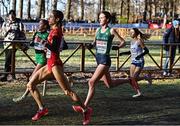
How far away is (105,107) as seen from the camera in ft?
35.9

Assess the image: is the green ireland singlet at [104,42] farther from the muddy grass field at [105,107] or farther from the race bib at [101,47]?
the muddy grass field at [105,107]

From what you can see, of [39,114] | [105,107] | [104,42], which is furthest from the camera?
[105,107]

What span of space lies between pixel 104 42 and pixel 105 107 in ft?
5.62

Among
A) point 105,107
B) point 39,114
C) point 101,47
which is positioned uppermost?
point 101,47

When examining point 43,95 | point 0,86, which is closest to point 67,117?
point 43,95

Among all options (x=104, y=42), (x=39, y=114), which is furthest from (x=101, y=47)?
(x=39, y=114)

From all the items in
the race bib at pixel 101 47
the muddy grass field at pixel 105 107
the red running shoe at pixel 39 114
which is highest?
the race bib at pixel 101 47

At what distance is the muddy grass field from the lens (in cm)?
947

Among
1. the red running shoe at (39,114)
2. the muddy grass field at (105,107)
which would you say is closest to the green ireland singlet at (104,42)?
the muddy grass field at (105,107)

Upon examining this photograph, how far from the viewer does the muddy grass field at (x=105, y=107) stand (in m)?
9.47

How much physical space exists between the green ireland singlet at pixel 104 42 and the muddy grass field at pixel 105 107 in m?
1.18

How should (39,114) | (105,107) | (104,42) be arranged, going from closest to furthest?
(39,114) < (104,42) < (105,107)

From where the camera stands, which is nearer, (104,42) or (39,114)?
(39,114)

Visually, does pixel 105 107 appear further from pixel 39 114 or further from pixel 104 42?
pixel 39 114
